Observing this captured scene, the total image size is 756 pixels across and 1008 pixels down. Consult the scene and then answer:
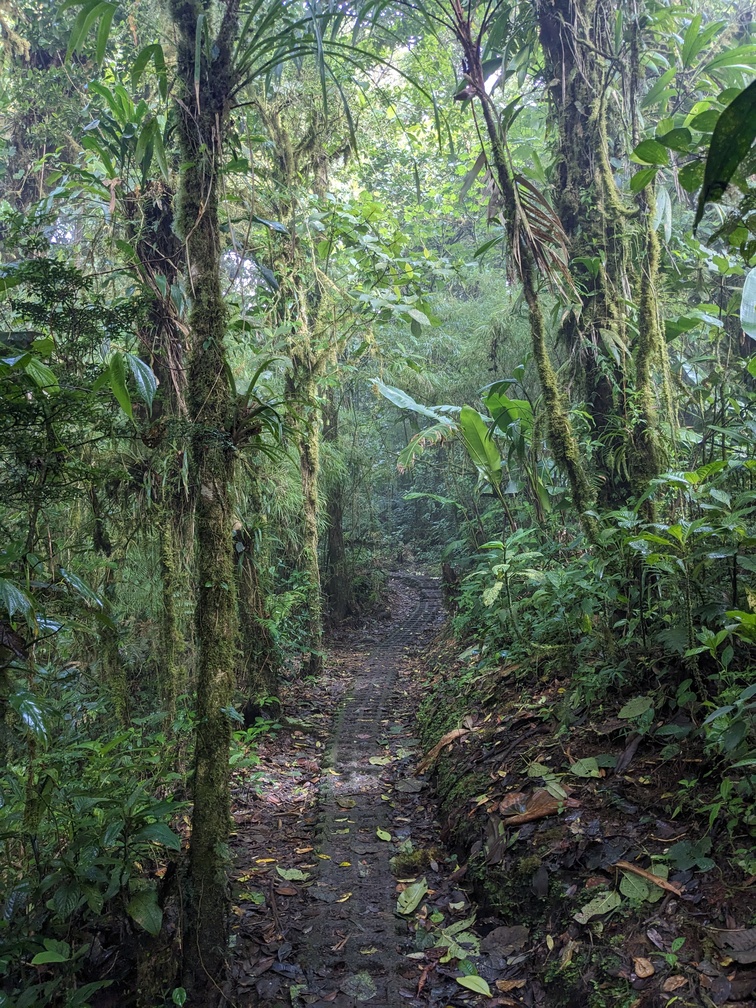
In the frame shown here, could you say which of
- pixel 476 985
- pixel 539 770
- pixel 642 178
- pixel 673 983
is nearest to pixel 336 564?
pixel 539 770

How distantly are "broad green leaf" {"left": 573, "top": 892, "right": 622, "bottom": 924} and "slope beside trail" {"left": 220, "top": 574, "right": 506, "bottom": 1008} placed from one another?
0.50m

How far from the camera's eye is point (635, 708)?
2922 millimetres

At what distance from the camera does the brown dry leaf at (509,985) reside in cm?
234

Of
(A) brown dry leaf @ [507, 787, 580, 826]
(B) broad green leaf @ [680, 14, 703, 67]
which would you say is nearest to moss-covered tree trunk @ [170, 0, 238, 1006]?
(A) brown dry leaf @ [507, 787, 580, 826]

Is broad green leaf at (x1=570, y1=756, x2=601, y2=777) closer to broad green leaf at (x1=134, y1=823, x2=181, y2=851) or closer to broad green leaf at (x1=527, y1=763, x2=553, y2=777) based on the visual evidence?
broad green leaf at (x1=527, y1=763, x2=553, y2=777)

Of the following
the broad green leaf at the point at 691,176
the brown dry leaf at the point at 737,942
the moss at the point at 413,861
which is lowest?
the moss at the point at 413,861

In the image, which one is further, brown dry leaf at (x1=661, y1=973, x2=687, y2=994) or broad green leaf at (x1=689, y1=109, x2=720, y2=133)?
broad green leaf at (x1=689, y1=109, x2=720, y2=133)

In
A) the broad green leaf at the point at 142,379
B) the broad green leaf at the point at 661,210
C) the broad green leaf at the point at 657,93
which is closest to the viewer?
the broad green leaf at the point at 142,379

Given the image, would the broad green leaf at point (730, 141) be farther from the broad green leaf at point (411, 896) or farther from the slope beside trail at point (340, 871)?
the broad green leaf at point (411, 896)

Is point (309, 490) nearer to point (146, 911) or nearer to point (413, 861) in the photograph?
point (413, 861)

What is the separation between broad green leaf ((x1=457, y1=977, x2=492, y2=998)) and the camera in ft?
7.68

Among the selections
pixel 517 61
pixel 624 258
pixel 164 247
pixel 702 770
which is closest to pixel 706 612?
pixel 702 770

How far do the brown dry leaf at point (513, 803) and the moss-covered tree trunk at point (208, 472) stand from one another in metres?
1.35

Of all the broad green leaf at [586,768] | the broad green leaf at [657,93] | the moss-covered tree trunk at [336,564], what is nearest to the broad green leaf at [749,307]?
the broad green leaf at [586,768]
